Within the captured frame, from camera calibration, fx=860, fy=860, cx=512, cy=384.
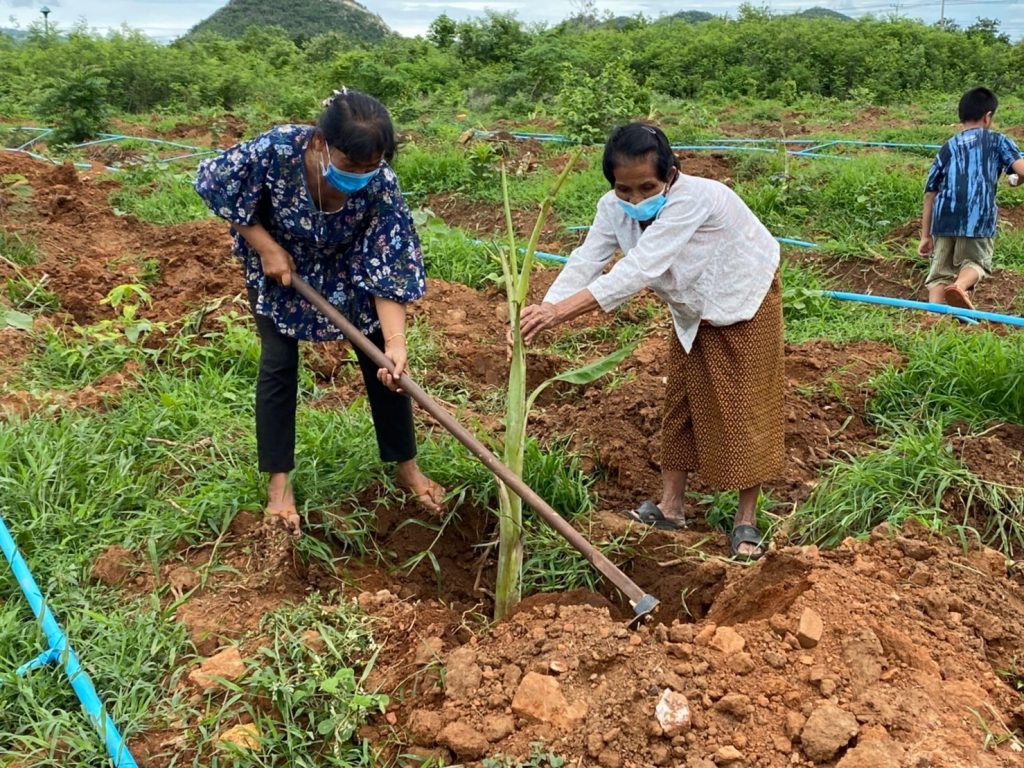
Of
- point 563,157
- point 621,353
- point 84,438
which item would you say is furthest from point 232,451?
point 563,157

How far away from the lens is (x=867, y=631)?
2.05m

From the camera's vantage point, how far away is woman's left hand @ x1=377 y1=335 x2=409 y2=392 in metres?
2.56

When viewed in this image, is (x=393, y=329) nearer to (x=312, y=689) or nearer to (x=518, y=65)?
(x=312, y=689)

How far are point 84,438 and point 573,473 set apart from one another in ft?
6.03

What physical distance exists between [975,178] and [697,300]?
3.09m

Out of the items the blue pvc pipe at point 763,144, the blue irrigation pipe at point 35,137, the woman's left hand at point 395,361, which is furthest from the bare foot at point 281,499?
the blue irrigation pipe at point 35,137

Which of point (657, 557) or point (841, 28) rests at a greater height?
point (841, 28)

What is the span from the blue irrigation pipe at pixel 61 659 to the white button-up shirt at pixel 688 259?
1.65 meters

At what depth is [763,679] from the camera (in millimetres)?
1971

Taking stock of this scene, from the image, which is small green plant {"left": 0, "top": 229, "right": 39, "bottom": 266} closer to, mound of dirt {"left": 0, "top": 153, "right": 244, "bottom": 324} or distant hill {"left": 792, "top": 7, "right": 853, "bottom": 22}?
mound of dirt {"left": 0, "top": 153, "right": 244, "bottom": 324}

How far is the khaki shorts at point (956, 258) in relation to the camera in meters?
4.95

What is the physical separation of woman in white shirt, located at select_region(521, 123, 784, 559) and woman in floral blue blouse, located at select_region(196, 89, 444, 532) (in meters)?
0.49

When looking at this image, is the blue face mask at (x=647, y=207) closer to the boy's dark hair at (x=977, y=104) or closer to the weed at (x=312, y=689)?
the weed at (x=312, y=689)

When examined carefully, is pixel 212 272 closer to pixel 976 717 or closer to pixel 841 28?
pixel 976 717
